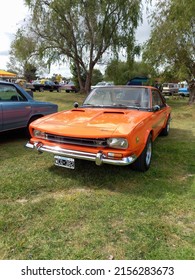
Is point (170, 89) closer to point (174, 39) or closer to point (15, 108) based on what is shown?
point (174, 39)

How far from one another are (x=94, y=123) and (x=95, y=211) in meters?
1.39

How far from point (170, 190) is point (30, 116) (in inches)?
160

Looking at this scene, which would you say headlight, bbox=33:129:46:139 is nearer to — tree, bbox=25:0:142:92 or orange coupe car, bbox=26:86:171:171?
orange coupe car, bbox=26:86:171:171

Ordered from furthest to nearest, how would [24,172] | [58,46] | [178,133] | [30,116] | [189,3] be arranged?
[58,46], [189,3], [178,133], [30,116], [24,172]

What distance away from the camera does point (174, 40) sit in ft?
45.4

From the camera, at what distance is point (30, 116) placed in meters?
6.17

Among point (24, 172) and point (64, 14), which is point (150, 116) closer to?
point (24, 172)

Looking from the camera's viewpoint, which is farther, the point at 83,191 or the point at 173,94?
the point at 173,94

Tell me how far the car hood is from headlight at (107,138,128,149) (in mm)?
91

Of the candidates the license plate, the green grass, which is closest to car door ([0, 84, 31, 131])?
the green grass

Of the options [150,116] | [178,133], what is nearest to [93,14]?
[178,133]

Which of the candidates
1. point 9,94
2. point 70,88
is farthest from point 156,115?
point 70,88

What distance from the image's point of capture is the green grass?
94.2 inches

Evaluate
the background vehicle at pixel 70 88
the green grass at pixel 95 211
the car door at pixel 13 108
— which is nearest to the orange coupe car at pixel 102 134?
the green grass at pixel 95 211
